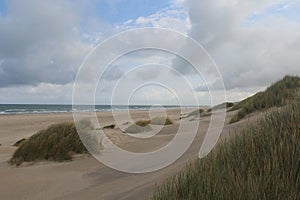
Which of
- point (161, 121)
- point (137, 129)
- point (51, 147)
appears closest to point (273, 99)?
point (137, 129)

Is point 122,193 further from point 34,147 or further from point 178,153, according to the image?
point 34,147

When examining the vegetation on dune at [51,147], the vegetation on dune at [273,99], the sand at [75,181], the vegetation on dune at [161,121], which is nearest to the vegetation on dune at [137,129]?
the vegetation on dune at [161,121]

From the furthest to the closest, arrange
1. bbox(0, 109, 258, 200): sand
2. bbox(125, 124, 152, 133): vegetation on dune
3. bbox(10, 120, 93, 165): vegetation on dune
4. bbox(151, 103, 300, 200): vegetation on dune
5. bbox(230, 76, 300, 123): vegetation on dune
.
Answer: bbox(125, 124, 152, 133): vegetation on dune, bbox(230, 76, 300, 123): vegetation on dune, bbox(10, 120, 93, 165): vegetation on dune, bbox(0, 109, 258, 200): sand, bbox(151, 103, 300, 200): vegetation on dune

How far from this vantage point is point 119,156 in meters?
6.95

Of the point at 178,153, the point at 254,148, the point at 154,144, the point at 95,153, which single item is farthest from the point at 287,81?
the point at 254,148

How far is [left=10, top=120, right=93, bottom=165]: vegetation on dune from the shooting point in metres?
6.79

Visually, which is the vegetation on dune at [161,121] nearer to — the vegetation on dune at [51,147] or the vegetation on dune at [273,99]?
the vegetation on dune at [273,99]

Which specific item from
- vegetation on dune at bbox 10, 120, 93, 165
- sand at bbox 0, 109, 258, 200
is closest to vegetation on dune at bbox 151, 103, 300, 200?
sand at bbox 0, 109, 258, 200

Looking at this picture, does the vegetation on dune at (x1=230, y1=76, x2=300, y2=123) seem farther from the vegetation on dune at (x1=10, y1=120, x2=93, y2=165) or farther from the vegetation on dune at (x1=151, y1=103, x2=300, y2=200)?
the vegetation on dune at (x1=151, y1=103, x2=300, y2=200)

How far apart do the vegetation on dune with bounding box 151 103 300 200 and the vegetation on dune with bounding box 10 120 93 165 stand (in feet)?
15.1

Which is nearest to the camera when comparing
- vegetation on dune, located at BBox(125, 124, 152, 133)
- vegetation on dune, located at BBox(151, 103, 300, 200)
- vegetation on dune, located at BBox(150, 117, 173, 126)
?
vegetation on dune, located at BBox(151, 103, 300, 200)

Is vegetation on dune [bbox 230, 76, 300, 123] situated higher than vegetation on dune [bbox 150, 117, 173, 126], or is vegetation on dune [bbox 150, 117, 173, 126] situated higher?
vegetation on dune [bbox 230, 76, 300, 123]

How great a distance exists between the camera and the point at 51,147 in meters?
6.96

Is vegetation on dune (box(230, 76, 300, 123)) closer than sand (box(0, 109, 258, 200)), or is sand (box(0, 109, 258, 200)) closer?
sand (box(0, 109, 258, 200))
